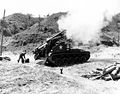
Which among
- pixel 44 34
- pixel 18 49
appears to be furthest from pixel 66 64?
pixel 44 34

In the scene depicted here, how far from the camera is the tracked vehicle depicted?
56.8ft

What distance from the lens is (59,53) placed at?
1744 cm

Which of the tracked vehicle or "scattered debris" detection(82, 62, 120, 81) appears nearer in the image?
"scattered debris" detection(82, 62, 120, 81)

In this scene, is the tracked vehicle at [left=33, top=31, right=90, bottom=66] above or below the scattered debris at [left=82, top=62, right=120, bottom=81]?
above

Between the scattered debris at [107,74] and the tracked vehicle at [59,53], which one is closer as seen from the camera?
the scattered debris at [107,74]

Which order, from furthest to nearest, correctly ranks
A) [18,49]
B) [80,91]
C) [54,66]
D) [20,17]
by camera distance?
[20,17]
[18,49]
[54,66]
[80,91]

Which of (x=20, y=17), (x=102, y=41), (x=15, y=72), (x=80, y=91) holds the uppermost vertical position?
(x=20, y=17)

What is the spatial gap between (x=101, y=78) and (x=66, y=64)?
6.06 meters

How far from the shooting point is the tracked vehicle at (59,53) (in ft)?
56.8

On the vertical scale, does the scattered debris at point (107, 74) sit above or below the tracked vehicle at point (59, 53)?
below

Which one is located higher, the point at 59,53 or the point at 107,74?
the point at 59,53

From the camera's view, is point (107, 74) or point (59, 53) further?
point (59, 53)

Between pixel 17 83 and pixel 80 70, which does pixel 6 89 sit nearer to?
pixel 17 83

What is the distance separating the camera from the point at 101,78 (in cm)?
1230
